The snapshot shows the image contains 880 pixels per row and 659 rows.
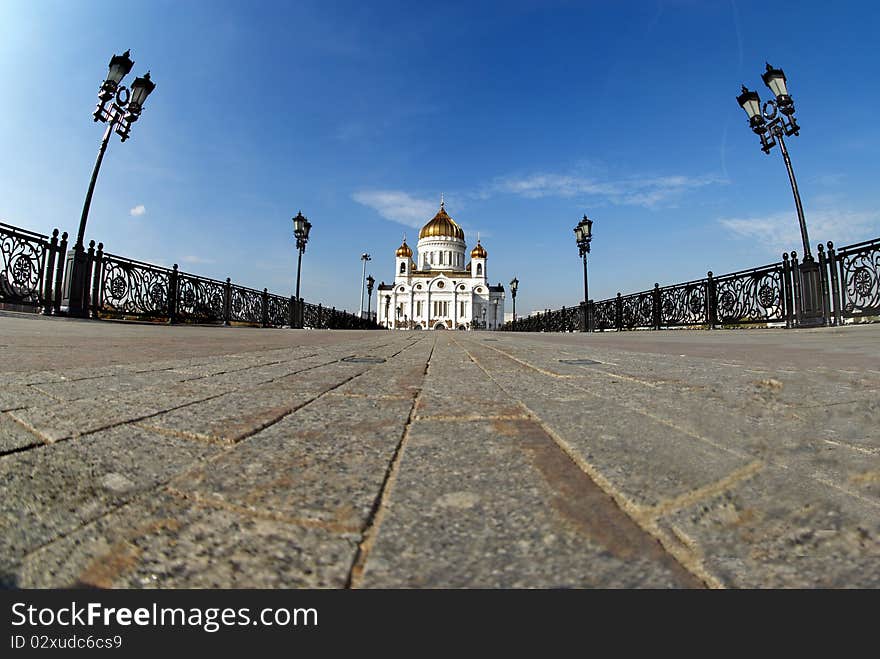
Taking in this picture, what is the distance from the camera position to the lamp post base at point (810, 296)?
937 cm

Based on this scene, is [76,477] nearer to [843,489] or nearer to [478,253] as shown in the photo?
[843,489]

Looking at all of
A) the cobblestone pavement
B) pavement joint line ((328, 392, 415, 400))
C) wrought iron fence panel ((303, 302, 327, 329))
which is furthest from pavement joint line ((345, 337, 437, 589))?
wrought iron fence panel ((303, 302, 327, 329))

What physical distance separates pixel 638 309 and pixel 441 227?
65142mm

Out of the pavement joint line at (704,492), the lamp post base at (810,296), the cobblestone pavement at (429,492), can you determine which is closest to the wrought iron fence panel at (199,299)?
the cobblestone pavement at (429,492)

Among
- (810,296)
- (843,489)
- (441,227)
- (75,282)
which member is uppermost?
(441,227)

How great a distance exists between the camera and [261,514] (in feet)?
2.32

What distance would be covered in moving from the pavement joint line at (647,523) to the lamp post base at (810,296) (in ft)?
37.6

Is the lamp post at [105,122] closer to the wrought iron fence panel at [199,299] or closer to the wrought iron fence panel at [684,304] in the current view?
the wrought iron fence panel at [199,299]

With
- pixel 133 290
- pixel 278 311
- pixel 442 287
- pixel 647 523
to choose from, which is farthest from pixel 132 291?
pixel 442 287

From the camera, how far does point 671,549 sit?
0.63 metres
